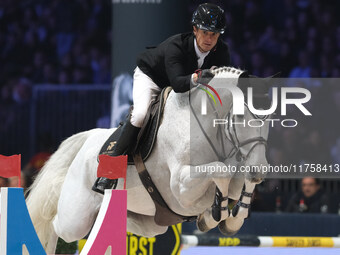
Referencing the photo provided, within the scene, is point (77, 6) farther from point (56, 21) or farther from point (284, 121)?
point (284, 121)

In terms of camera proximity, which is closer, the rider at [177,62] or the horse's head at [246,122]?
the horse's head at [246,122]

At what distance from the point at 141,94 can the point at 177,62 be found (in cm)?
49

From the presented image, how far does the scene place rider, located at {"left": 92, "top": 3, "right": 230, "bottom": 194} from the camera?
5512 mm

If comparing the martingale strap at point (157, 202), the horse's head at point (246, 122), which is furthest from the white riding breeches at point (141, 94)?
the horse's head at point (246, 122)

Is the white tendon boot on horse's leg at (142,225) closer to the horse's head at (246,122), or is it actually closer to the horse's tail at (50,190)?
the horse's tail at (50,190)

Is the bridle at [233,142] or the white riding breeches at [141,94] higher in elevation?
the white riding breeches at [141,94]

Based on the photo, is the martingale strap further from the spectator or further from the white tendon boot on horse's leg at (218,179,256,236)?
the spectator

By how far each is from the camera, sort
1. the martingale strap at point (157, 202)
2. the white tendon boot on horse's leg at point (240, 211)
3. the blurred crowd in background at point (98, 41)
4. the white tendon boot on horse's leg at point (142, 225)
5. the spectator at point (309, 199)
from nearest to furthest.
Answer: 1. the white tendon boot on horse's leg at point (240, 211)
2. the martingale strap at point (157, 202)
3. the white tendon boot on horse's leg at point (142, 225)
4. the spectator at point (309, 199)
5. the blurred crowd in background at point (98, 41)

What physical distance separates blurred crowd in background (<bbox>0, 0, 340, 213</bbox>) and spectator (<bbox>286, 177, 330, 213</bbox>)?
298 cm

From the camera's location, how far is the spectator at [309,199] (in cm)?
879

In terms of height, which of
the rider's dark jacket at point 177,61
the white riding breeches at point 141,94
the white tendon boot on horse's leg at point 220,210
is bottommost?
the white tendon boot on horse's leg at point 220,210

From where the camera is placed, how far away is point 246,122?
5328 mm

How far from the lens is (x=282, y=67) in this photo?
12531mm

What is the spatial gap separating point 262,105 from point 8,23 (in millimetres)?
9974
